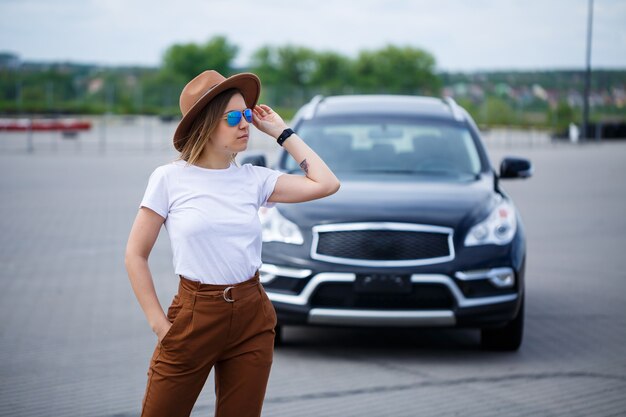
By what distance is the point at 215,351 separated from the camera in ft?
10.7

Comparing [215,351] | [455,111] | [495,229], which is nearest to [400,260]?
[495,229]

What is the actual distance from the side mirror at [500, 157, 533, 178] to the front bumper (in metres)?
1.33

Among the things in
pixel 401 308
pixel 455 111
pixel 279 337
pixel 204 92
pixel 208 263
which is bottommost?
pixel 279 337

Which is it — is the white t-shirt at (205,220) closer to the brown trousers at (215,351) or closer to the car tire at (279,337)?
the brown trousers at (215,351)

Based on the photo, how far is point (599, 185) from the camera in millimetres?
22453

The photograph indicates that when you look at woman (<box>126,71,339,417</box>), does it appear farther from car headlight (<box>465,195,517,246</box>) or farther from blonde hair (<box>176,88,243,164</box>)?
car headlight (<box>465,195,517,246</box>)

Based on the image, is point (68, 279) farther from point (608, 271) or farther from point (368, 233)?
point (608, 271)

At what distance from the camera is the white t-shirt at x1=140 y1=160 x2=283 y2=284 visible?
10.6 ft

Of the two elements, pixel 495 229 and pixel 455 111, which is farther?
pixel 455 111

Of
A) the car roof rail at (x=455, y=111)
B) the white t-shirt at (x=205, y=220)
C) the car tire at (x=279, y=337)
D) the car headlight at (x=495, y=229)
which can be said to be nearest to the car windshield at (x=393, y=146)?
the car roof rail at (x=455, y=111)

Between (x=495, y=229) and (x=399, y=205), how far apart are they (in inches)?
25.5

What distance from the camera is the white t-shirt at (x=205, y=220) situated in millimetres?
3236

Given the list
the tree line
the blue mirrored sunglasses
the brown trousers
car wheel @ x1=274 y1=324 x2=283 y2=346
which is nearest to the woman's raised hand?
the blue mirrored sunglasses

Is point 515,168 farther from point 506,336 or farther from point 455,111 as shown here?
point 506,336
